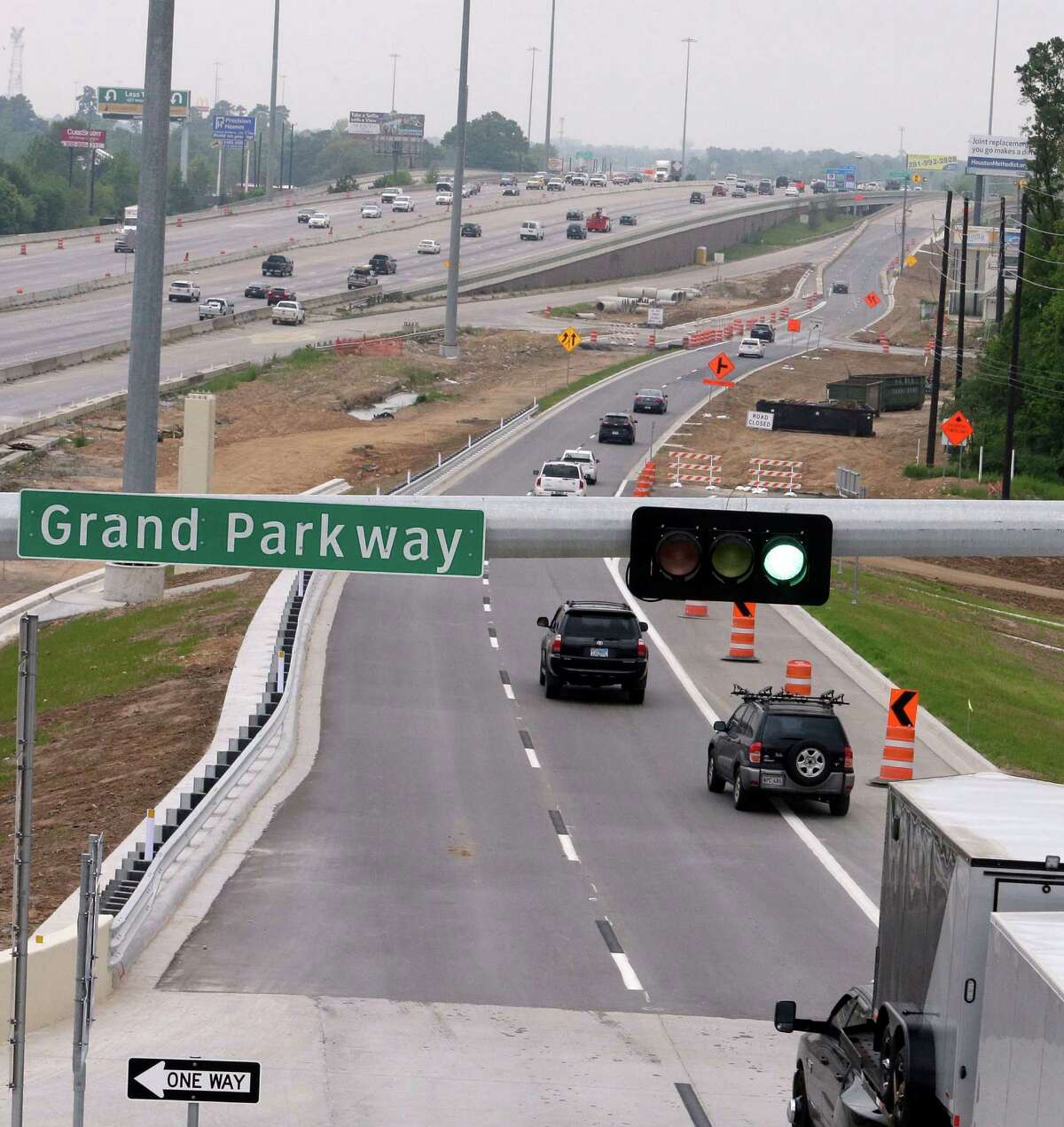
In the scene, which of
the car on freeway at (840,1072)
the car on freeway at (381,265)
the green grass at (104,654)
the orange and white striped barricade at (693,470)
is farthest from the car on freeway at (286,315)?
the car on freeway at (840,1072)

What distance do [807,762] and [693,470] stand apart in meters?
43.5

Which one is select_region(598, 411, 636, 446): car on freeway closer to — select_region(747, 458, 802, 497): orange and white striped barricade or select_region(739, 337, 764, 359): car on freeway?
select_region(747, 458, 802, 497): orange and white striped barricade

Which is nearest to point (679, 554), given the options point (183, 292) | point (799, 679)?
point (799, 679)

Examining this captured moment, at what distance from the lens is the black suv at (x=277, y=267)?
390 feet

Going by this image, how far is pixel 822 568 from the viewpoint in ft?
28.0

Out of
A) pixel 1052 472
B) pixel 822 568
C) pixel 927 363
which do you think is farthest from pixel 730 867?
pixel 927 363

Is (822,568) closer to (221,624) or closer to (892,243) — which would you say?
(221,624)

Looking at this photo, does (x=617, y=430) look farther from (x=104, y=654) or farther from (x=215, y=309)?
(x=104, y=654)

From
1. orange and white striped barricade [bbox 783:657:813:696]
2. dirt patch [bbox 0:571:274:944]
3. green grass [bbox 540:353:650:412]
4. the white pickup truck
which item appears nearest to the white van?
green grass [bbox 540:353:650:412]

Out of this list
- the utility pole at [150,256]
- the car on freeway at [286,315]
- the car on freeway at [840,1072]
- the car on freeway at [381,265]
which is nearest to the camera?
the car on freeway at [840,1072]

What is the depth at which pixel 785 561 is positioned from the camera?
28.1 ft

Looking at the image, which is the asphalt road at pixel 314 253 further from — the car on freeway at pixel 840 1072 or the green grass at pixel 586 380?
the car on freeway at pixel 840 1072

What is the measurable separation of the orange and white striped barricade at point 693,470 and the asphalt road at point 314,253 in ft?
90.1

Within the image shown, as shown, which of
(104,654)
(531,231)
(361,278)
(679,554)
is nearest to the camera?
(679,554)
